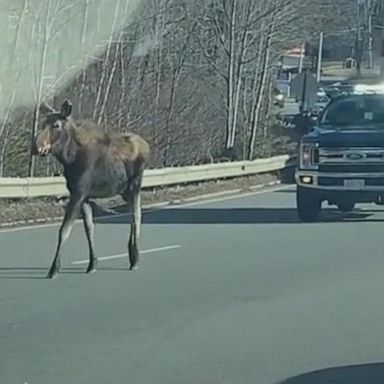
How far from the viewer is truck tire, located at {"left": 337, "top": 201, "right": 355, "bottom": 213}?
22.5 meters

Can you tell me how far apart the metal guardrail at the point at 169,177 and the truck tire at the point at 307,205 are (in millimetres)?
3603

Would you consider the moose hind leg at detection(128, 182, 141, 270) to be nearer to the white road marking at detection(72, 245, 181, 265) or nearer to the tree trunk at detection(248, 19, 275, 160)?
the white road marking at detection(72, 245, 181, 265)

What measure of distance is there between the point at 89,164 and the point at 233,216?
7903mm

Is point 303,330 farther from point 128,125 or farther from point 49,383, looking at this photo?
point 128,125

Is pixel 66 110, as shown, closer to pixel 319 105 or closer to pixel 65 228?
pixel 65 228

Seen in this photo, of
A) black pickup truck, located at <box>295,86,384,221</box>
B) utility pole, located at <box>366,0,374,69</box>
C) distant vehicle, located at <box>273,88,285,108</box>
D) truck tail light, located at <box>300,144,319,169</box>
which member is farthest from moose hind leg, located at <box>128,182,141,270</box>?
utility pole, located at <box>366,0,374,69</box>

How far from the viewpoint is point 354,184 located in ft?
70.8

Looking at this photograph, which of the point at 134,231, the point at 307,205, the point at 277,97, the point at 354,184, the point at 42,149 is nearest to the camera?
the point at 42,149

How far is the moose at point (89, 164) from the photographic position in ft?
46.5

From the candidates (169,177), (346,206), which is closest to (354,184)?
(346,206)

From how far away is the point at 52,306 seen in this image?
12195mm

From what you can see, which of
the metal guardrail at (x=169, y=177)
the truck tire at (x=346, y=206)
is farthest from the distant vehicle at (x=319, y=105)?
the truck tire at (x=346, y=206)

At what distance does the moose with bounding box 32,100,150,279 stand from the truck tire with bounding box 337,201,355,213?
25.6 feet

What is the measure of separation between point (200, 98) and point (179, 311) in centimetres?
2268
